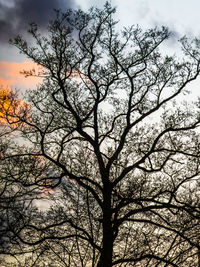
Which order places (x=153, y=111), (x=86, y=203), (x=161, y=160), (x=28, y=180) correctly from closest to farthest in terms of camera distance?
(x=28, y=180) → (x=161, y=160) → (x=153, y=111) → (x=86, y=203)

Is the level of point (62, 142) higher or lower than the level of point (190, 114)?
lower

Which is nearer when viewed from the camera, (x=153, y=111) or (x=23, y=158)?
(x=23, y=158)

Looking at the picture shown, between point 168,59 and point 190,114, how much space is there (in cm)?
306

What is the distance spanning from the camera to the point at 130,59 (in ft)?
46.3

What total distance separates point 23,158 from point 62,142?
→ 1846 millimetres

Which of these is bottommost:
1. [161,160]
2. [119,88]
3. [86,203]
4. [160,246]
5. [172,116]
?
[160,246]

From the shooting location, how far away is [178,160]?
43.0ft

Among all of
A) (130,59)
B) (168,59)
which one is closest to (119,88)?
(130,59)

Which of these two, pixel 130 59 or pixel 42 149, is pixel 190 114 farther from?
pixel 42 149

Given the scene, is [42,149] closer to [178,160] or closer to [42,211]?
[42,211]

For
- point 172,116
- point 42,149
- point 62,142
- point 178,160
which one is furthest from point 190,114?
point 42,149

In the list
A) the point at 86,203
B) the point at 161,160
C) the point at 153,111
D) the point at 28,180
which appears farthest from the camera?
the point at 86,203

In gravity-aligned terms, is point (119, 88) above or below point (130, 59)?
below

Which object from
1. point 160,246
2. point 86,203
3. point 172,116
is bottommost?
point 160,246
